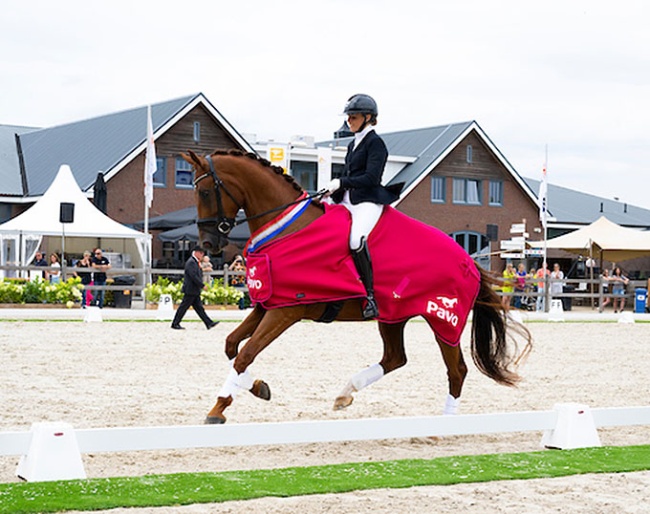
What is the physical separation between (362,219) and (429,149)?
41682 millimetres

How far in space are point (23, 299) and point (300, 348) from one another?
11.4 m

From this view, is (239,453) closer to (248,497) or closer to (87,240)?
(248,497)

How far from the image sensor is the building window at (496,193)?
51.2 meters

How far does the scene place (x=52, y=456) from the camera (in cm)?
717

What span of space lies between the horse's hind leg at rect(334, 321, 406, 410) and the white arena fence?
150 cm

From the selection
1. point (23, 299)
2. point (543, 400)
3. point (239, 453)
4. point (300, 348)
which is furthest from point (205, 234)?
point (23, 299)

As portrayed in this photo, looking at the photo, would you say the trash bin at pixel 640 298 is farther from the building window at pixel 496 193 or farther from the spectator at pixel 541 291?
the building window at pixel 496 193

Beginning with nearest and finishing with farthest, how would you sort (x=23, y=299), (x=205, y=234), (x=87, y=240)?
1. (x=205, y=234)
2. (x=23, y=299)
3. (x=87, y=240)

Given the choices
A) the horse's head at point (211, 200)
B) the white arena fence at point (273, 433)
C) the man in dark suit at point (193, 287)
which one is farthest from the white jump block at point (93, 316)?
the white arena fence at point (273, 433)

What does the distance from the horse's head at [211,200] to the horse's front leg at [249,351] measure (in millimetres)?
884

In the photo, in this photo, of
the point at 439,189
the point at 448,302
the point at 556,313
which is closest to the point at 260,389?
the point at 448,302

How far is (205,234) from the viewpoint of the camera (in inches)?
373

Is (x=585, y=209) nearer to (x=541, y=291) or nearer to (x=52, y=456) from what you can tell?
(x=541, y=291)

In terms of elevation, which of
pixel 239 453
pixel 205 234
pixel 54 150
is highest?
pixel 54 150
